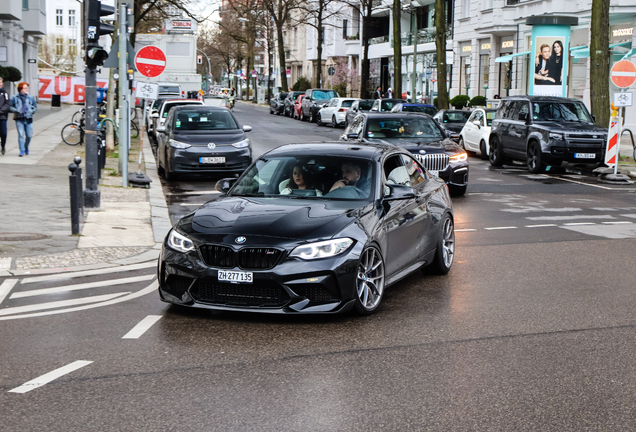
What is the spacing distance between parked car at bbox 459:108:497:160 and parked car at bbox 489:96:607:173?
184cm

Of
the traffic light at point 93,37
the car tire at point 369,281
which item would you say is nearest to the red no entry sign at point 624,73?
the traffic light at point 93,37

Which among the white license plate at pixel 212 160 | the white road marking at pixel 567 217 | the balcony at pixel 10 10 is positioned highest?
the balcony at pixel 10 10

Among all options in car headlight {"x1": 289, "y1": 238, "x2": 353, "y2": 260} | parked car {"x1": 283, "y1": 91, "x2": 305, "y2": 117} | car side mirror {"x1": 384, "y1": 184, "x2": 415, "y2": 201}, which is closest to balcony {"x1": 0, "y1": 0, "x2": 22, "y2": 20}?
parked car {"x1": 283, "y1": 91, "x2": 305, "y2": 117}

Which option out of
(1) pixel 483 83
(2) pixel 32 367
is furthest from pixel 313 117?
(2) pixel 32 367

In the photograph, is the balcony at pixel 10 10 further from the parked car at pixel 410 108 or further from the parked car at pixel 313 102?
the parked car at pixel 410 108

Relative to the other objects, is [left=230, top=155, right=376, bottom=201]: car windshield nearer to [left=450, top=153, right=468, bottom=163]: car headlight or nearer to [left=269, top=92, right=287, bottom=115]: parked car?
[left=450, top=153, right=468, bottom=163]: car headlight

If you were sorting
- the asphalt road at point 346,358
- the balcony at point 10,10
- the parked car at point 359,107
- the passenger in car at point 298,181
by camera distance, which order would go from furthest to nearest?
the parked car at point 359,107 → the balcony at point 10,10 → the passenger in car at point 298,181 → the asphalt road at point 346,358

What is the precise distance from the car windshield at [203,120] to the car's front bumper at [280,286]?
1306 centimetres

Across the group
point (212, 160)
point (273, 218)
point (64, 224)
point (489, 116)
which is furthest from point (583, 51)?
point (273, 218)

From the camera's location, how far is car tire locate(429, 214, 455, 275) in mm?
9172

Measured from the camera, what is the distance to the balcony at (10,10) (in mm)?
41000

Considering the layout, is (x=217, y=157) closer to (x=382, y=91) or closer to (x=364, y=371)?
(x=364, y=371)

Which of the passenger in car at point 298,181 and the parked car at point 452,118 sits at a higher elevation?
the parked car at point 452,118

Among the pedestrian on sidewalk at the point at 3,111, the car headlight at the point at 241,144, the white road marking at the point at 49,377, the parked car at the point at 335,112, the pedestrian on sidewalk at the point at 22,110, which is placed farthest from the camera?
the parked car at the point at 335,112
